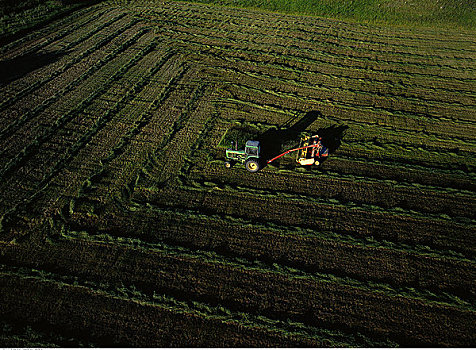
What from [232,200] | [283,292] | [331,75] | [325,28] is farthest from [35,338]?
[325,28]

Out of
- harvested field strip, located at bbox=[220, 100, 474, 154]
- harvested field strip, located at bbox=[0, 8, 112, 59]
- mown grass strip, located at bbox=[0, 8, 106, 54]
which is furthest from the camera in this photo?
mown grass strip, located at bbox=[0, 8, 106, 54]

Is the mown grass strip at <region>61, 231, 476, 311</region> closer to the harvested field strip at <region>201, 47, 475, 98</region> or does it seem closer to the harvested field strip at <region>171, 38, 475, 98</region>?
the harvested field strip at <region>201, 47, 475, 98</region>

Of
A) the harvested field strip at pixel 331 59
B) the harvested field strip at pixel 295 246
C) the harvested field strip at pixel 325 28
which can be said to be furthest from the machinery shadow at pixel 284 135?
the harvested field strip at pixel 325 28

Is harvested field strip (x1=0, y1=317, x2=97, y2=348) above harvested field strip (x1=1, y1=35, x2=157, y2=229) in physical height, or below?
below

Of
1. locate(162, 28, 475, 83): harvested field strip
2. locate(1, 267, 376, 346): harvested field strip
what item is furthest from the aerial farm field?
locate(162, 28, 475, 83): harvested field strip

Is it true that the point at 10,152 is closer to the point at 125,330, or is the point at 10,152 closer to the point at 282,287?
the point at 125,330

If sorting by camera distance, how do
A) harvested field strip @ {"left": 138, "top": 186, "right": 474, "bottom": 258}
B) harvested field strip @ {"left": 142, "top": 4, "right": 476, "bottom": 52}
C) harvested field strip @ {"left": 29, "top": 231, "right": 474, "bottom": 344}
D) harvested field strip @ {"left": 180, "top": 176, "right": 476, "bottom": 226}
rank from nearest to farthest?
1. harvested field strip @ {"left": 29, "top": 231, "right": 474, "bottom": 344}
2. harvested field strip @ {"left": 138, "top": 186, "right": 474, "bottom": 258}
3. harvested field strip @ {"left": 180, "top": 176, "right": 476, "bottom": 226}
4. harvested field strip @ {"left": 142, "top": 4, "right": 476, "bottom": 52}

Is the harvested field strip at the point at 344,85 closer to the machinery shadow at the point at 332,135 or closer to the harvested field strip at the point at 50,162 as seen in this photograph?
the machinery shadow at the point at 332,135

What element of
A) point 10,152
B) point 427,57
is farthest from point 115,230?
point 427,57
